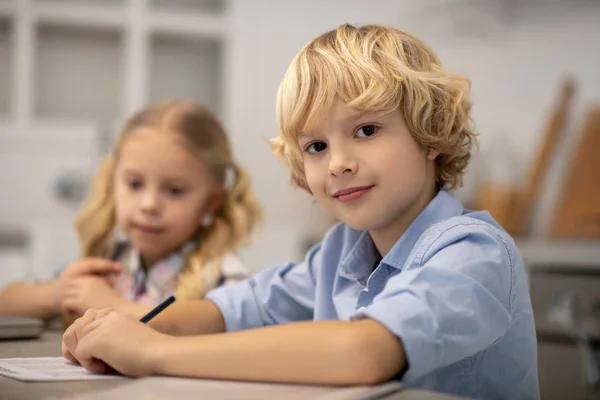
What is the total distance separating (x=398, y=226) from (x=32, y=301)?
2.61 feet

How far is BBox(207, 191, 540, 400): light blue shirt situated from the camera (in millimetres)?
771

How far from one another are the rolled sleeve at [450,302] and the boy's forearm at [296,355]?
0.02 m

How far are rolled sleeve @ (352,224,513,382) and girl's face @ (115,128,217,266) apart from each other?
2.36 feet

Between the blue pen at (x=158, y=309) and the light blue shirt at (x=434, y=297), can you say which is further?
the blue pen at (x=158, y=309)

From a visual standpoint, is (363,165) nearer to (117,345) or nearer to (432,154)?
(432,154)

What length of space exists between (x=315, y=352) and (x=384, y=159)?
294mm

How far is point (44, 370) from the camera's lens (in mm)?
839

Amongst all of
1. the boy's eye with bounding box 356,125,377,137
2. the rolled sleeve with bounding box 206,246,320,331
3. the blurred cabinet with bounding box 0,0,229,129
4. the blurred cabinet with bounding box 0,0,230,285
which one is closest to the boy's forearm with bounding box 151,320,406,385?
the boy's eye with bounding box 356,125,377,137

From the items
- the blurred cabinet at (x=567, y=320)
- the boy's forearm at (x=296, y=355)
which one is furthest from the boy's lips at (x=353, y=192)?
the blurred cabinet at (x=567, y=320)

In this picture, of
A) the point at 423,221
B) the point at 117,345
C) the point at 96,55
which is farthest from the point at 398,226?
the point at 96,55

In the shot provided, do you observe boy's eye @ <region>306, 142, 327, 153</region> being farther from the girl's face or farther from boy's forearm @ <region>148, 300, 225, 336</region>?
the girl's face

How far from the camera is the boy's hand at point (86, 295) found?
135 cm

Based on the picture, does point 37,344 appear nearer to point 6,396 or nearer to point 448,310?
point 6,396

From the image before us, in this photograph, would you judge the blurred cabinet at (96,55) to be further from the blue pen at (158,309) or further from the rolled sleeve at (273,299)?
the blue pen at (158,309)
